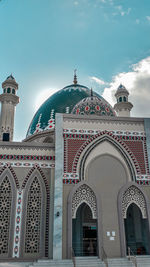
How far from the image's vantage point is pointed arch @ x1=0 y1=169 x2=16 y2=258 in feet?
37.3

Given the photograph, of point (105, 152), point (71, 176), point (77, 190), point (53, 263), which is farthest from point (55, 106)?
point (53, 263)

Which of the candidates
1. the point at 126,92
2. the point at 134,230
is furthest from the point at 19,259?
the point at 126,92

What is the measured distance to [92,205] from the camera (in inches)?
460

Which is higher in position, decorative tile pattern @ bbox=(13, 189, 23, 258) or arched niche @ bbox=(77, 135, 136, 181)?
arched niche @ bbox=(77, 135, 136, 181)

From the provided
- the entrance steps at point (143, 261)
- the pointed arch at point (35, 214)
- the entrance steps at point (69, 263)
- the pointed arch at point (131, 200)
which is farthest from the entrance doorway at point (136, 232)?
the pointed arch at point (35, 214)

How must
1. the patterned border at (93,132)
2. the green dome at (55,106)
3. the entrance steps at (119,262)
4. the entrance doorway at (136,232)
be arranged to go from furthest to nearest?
the green dome at (55,106), the patterned border at (93,132), the entrance doorway at (136,232), the entrance steps at (119,262)

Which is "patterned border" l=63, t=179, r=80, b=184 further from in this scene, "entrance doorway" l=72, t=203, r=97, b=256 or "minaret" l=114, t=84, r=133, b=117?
"minaret" l=114, t=84, r=133, b=117

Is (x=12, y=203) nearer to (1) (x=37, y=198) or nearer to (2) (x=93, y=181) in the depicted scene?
A: (1) (x=37, y=198)

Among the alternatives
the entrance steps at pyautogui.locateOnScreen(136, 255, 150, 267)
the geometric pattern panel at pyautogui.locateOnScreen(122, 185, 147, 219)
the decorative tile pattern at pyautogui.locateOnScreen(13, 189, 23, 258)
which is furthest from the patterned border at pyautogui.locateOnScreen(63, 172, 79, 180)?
the entrance steps at pyautogui.locateOnScreen(136, 255, 150, 267)

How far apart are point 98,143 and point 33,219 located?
4.46m

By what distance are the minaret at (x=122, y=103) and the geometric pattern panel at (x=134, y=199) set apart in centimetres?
974

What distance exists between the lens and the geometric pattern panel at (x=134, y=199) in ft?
39.1

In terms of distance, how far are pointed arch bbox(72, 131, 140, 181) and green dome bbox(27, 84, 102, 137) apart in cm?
622

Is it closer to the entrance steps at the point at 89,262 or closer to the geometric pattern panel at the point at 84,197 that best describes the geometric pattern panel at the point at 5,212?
the geometric pattern panel at the point at 84,197
